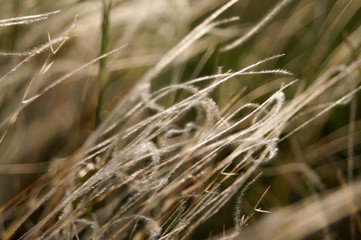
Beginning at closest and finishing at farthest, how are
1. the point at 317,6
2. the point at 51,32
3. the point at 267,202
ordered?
the point at 267,202 → the point at 51,32 → the point at 317,6

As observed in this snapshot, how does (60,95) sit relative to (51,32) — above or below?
below

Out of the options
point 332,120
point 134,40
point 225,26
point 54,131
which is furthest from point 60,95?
point 332,120

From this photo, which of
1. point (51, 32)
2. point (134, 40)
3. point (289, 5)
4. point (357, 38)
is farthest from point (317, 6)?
point (51, 32)

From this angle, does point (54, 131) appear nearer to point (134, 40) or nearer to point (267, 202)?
point (134, 40)

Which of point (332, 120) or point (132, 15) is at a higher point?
point (132, 15)

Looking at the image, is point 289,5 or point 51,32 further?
point 289,5

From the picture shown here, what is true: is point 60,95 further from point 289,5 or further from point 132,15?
point 289,5

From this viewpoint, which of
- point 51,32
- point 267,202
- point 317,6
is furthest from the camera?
point 317,6

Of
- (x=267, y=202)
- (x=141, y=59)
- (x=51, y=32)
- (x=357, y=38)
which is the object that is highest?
(x=51, y=32)

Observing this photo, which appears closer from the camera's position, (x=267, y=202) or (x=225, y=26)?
(x=267, y=202)
